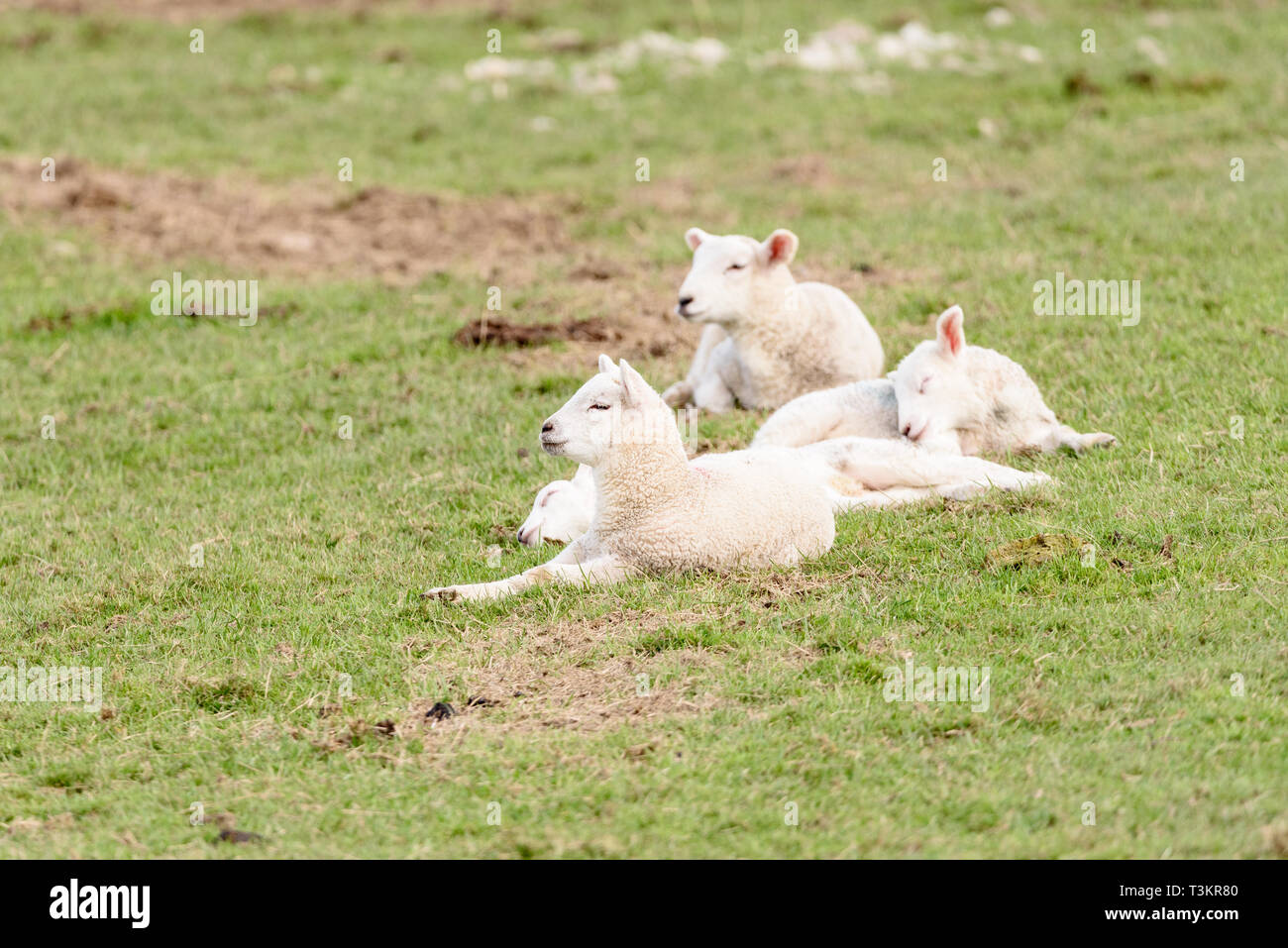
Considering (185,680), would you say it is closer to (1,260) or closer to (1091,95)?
(1,260)

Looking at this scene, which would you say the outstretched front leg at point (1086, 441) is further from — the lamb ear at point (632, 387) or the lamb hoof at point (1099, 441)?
the lamb ear at point (632, 387)

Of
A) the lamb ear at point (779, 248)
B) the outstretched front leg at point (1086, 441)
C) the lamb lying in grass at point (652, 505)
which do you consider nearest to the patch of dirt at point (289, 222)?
the lamb ear at point (779, 248)

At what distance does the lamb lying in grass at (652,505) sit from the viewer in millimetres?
6703

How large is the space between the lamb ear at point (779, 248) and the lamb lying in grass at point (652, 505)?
2.70 metres

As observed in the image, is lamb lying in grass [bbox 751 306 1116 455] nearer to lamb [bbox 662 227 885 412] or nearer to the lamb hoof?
the lamb hoof

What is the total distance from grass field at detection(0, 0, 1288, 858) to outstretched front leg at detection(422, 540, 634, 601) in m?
0.12

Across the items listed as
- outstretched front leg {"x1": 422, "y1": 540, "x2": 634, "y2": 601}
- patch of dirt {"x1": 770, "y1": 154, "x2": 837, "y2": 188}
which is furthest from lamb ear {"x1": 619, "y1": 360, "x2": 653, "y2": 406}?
patch of dirt {"x1": 770, "y1": 154, "x2": 837, "y2": 188}

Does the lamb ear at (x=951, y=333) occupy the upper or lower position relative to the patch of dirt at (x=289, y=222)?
lower

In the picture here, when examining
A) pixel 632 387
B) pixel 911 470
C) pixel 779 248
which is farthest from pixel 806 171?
pixel 632 387

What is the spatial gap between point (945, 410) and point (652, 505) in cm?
215

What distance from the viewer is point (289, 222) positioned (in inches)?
559

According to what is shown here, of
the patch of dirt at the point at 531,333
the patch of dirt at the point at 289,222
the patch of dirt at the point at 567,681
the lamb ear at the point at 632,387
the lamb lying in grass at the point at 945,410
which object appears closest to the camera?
the patch of dirt at the point at 567,681

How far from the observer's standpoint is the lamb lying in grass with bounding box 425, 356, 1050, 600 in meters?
6.70
